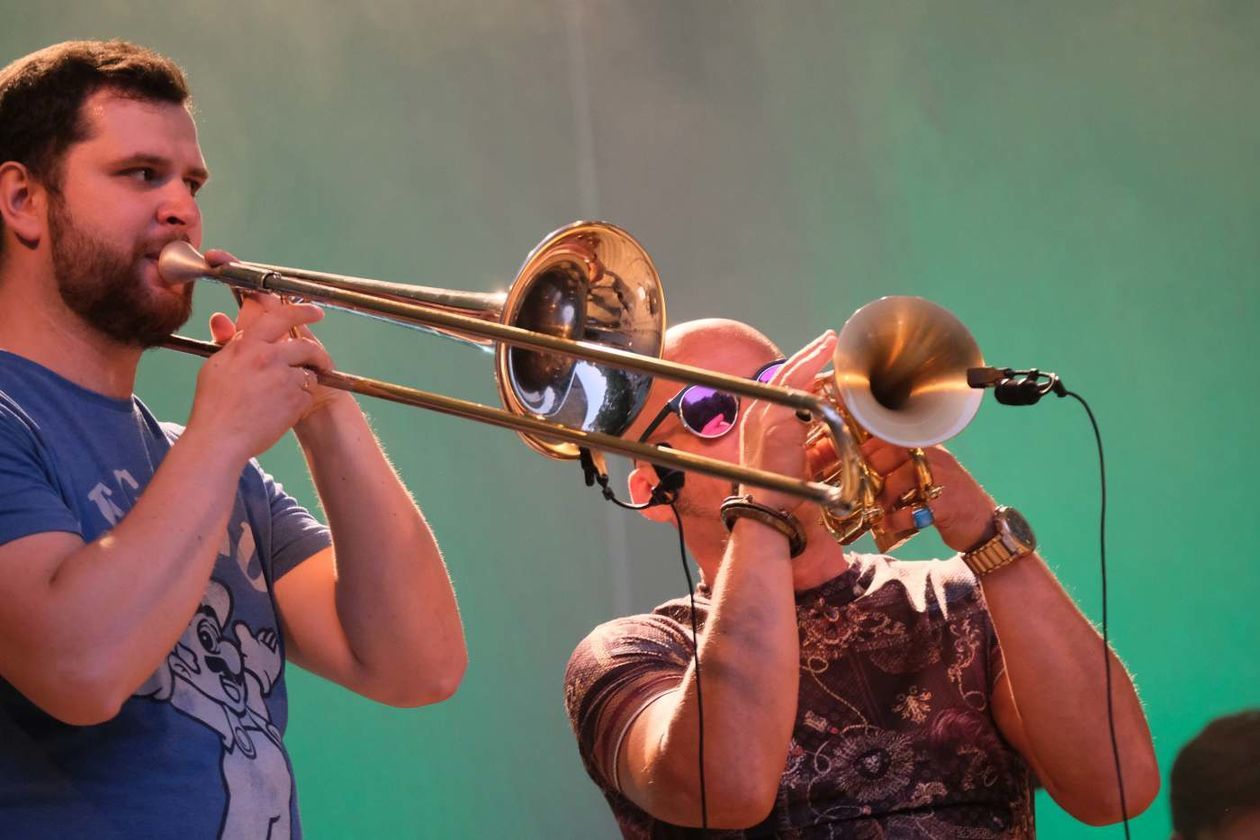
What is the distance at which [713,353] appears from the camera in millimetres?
2373

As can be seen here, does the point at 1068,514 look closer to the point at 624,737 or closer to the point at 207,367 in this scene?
the point at 624,737

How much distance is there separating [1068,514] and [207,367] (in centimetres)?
192

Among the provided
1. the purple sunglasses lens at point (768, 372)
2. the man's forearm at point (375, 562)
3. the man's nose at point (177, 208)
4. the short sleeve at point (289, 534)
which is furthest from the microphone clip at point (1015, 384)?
the man's nose at point (177, 208)

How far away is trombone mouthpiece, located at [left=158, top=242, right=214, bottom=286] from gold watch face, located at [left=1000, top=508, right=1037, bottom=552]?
1.17 m

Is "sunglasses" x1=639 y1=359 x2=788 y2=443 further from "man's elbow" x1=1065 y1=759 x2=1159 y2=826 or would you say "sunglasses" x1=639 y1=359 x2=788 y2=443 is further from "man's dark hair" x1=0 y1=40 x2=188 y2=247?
"man's dark hair" x1=0 y1=40 x2=188 y2=247

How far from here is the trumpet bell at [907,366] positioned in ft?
6.12

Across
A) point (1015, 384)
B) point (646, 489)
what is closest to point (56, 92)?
point (646, 489)

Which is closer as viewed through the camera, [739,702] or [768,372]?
[739,702]

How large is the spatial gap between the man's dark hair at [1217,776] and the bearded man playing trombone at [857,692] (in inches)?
9.9

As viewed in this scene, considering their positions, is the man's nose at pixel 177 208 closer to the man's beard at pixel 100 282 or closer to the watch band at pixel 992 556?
the man's beard at pixel 100 282

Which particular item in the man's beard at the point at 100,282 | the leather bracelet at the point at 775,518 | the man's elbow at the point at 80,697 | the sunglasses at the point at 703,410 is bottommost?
the man's elbow at the point at 80,697

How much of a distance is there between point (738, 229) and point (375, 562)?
1851 mm

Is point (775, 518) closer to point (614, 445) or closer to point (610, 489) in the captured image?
point (610, 489)

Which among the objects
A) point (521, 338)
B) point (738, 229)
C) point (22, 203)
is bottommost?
point (521, 338)
